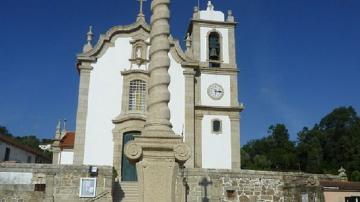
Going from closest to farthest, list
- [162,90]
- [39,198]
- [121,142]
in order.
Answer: [162,90]
[39,198]
[121,142]

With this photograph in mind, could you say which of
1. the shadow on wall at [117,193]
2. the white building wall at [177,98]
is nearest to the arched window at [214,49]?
the white building wall at [177,98]

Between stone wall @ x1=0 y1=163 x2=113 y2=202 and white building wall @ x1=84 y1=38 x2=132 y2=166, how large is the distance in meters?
4.69

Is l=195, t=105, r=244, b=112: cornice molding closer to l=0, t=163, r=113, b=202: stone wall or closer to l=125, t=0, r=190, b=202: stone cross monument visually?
l=0, t=163, r=113, b=202: stone wall

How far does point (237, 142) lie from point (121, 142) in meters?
5.66

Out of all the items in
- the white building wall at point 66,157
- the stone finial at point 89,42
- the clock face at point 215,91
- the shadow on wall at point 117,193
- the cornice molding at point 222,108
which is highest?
the stone finial at point 89,42

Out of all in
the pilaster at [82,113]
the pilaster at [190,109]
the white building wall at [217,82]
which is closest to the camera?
the pilaster at [82,113]

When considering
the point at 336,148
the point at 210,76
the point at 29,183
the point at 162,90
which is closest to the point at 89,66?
the point at 210,76

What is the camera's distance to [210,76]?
22969 millimetres

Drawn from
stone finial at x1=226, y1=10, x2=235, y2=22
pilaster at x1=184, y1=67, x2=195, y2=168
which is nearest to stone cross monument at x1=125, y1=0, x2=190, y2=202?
pilaster at x1=184, y1=67, x2=195, y2=168

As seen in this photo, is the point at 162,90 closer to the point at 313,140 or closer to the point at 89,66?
the point at 89,66

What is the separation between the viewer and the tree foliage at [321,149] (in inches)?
1839

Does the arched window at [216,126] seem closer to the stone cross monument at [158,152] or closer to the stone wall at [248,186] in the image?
the stone wall at [248,186]

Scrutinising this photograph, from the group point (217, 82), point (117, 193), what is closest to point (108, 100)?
point (217, 82)

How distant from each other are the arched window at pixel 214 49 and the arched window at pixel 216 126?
3.44 m
